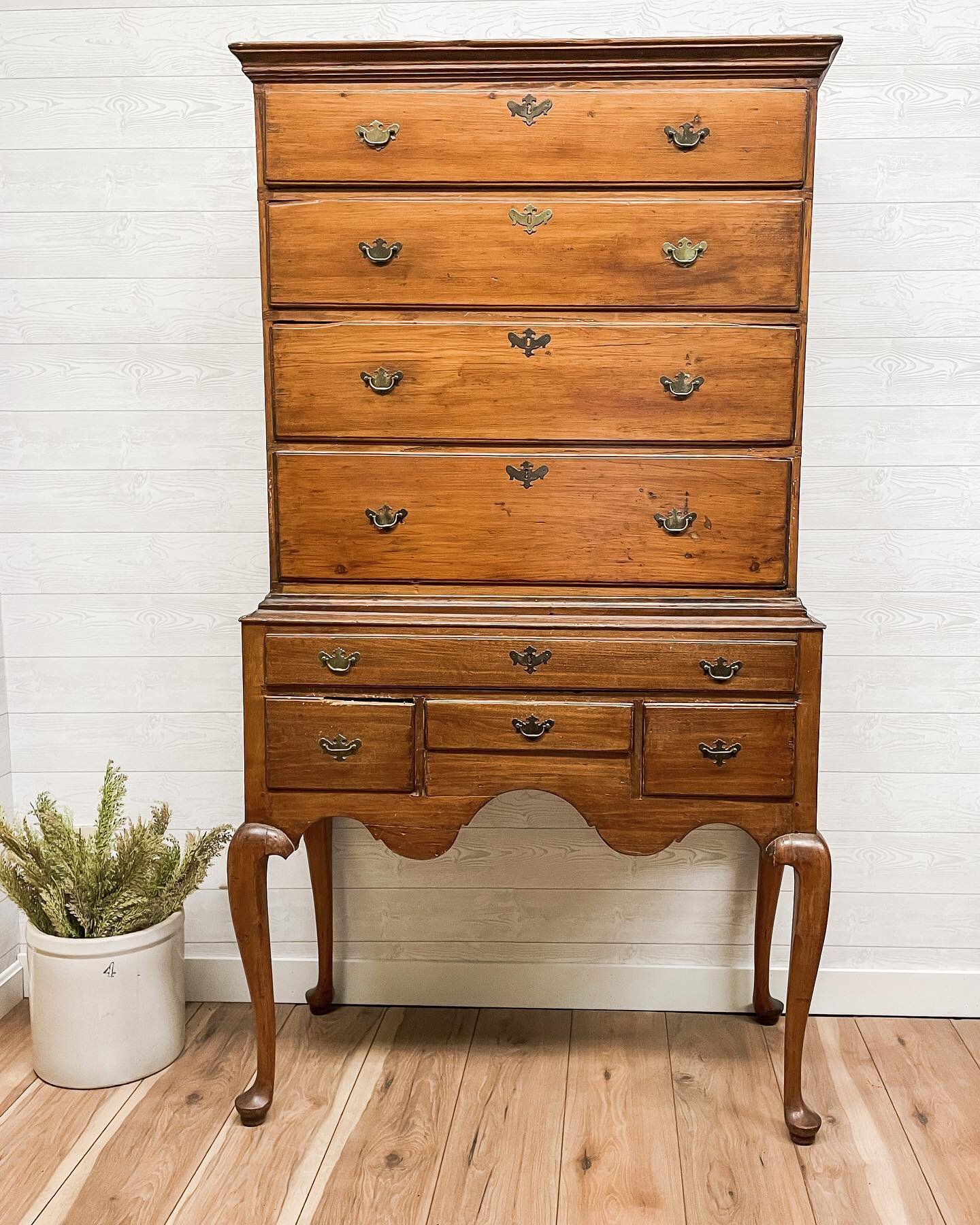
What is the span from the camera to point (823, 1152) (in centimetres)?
199

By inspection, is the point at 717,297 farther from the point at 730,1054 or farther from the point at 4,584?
the point at 4,584

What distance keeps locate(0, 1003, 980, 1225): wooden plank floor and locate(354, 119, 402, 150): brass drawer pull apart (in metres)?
1.76

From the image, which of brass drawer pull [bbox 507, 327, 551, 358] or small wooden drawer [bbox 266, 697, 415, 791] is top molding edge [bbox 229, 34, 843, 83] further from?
small wooden drawer [bbox 266, 697, 415, 791]

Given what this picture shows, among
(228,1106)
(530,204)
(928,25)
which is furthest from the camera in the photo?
(928,25)

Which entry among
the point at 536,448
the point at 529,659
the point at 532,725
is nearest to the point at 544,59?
the point at 536,448

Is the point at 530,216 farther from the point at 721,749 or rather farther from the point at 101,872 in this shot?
the point at 101,872

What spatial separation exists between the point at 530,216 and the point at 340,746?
3.22 feet

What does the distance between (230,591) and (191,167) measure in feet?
3.04

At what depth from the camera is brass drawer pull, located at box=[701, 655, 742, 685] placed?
194 cm

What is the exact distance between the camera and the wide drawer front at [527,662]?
194cm

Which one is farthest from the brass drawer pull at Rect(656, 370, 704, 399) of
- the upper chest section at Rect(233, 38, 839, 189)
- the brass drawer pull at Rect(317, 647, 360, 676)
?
the brass drawer pull at Rect(317, 647, 360, 676)

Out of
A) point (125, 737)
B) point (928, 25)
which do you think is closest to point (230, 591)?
point (125, 737)

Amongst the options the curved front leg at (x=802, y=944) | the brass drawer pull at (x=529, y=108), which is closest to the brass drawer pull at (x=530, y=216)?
the brass drawer pull at (x=529, y=108)

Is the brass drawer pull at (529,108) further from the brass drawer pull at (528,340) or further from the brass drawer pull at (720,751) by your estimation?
the brass drawer pull at (720,751)
